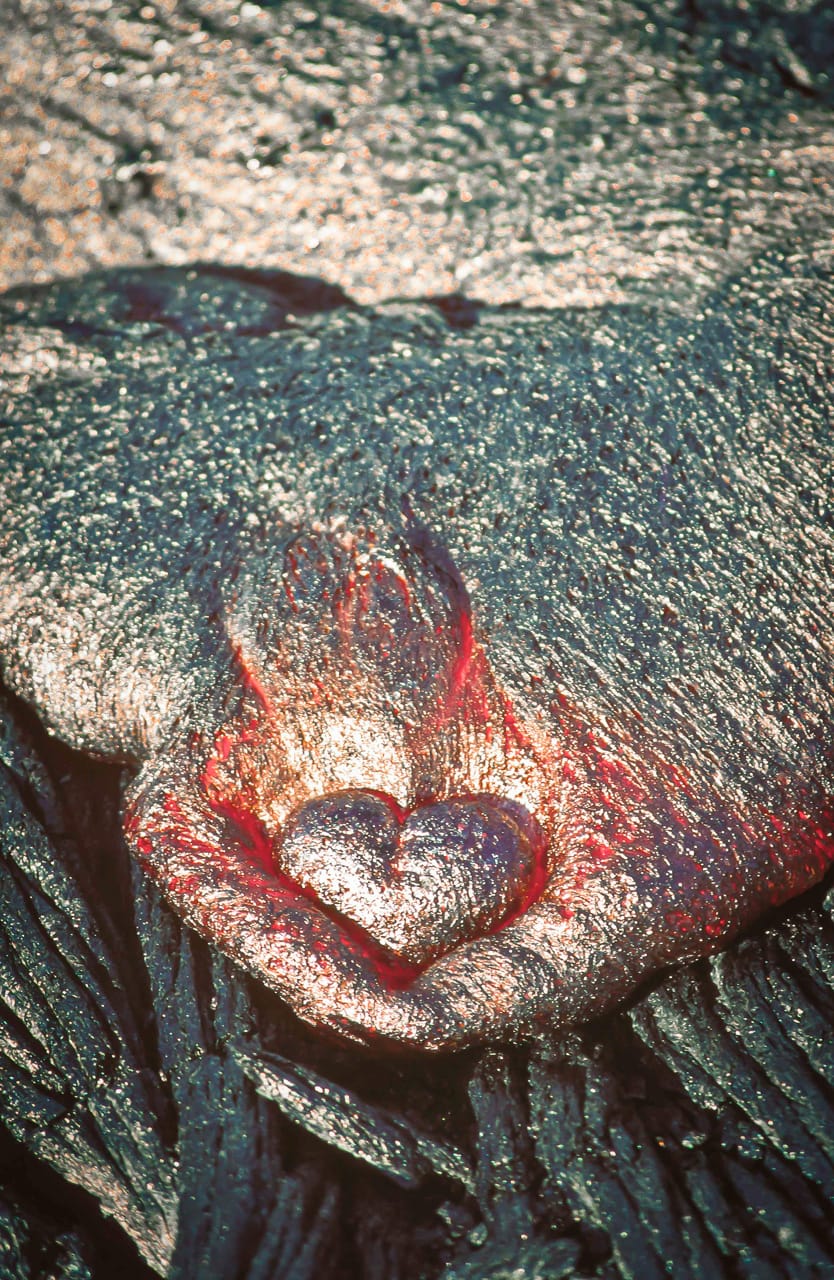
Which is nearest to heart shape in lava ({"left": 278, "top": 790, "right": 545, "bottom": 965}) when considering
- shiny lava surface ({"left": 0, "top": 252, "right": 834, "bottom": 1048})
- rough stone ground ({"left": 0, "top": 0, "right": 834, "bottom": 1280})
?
shiny lava surface ({"left": 0, "top": 252, "right": 834, "bottom": 1048})

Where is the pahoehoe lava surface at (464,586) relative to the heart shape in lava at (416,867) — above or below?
above

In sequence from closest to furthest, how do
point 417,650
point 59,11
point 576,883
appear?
point 576,883 → point 417,650 → point 59,11

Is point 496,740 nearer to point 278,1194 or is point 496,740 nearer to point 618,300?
point 278,1194

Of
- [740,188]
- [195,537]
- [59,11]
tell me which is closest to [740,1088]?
[195,537]

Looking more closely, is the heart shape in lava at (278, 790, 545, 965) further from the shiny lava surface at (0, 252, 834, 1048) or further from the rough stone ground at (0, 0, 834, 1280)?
the rough stone ground at (0, 0, 834, 1280)

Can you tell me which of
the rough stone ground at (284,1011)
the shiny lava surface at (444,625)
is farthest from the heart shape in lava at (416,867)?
the rough stone ground at (284,1011)

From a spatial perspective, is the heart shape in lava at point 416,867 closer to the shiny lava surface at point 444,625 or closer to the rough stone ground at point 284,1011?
the shiny lava surface at point 444,625
